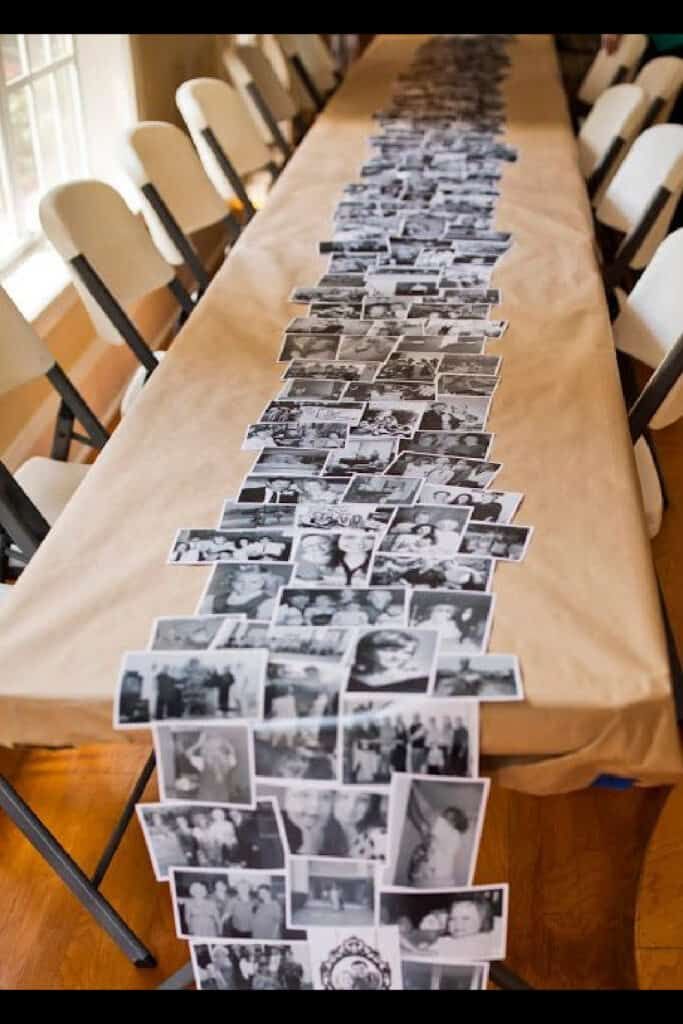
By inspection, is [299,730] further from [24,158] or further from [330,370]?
[24,158]

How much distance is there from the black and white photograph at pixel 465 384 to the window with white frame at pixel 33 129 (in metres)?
1.85

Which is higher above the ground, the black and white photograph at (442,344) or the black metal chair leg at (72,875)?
the black and white photograph at (442,344)

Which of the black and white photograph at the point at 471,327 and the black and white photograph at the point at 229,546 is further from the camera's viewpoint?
the black and white photograph at the point at 471,327

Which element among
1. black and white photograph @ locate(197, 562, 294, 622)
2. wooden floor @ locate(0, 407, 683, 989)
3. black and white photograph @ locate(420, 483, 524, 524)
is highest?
black and white photograph @ locate(197, 562, 294, 622)

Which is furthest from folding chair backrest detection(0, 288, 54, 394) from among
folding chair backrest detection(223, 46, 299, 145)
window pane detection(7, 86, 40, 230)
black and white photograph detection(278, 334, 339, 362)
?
folding chair backrest detection(223, 46, 299, 145)

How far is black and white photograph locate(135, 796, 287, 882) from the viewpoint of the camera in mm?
1369

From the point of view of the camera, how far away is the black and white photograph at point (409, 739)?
1.30m

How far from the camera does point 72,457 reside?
346 cm

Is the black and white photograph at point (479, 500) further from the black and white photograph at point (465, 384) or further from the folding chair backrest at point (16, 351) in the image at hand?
the folding chair backrest at point (16, 351)

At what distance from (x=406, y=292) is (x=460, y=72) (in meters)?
2.67

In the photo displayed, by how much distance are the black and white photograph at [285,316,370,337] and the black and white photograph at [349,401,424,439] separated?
356mm

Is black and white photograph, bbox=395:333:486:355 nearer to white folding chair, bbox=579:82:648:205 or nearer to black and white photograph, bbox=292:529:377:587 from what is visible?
black and white photograph, bbox=292:529:377:587

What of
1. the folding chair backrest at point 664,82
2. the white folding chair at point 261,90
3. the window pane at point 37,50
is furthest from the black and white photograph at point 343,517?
the folding chair backrest at point 664,82
